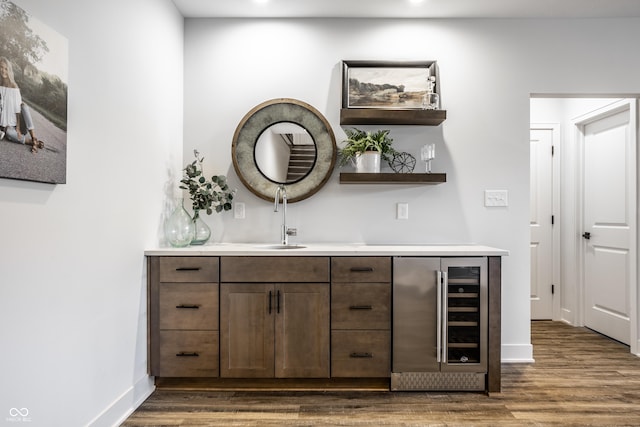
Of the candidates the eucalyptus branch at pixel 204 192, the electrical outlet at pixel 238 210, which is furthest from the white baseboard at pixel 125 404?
the electrical outlet at pixel 238 210

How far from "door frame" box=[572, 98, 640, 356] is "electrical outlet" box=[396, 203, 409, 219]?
5.95 ft

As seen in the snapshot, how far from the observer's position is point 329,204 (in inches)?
120

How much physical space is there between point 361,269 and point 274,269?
534mm

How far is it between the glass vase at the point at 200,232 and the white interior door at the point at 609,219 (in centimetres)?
329

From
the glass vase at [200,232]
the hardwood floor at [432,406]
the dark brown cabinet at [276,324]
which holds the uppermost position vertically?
the glass vase at [200,232]

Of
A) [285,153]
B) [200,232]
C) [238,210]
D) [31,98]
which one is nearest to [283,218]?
[238,210]

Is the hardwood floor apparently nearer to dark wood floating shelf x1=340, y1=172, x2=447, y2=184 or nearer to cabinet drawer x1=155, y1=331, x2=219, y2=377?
cabinet drawer x1=155, y1=331, x2=219, y2=377

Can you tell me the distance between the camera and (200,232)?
2826 mm

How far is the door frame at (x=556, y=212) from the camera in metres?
4.10

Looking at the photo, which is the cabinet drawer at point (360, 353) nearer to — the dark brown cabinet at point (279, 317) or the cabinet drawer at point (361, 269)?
the dark brown cabinet at point (279, 317)

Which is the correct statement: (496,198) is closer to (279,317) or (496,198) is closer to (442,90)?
(442,90)

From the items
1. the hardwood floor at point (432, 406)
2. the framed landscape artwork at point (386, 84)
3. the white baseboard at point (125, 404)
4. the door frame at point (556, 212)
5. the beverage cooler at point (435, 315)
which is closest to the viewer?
the white baseboard at point (125, 404)

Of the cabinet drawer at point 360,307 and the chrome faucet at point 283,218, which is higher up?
the chrome faucet at point 283,218

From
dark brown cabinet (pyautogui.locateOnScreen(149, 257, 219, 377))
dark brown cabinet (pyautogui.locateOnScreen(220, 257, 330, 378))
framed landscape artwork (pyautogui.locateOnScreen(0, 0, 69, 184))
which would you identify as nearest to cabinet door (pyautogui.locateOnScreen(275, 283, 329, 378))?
dark brown cabinet (pyautogui.locateOnScreen(220, 257, 330, 378))
